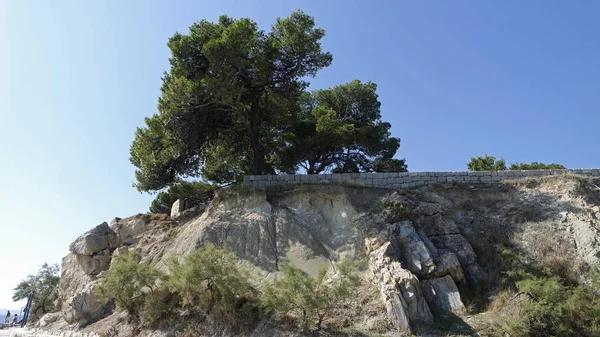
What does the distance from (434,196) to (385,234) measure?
3481 millimetres

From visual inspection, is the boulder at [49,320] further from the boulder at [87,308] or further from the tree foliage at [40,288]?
the tree foliage at [40,288]

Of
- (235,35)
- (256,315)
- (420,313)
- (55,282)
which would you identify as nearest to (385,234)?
(420,313)

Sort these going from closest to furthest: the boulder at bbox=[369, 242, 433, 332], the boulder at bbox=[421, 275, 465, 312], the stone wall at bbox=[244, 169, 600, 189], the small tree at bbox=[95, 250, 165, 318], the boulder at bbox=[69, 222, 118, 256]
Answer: the boulder at bbox=[369, 242, 433, 332] → the boulder at bbox=[421, 275, 465, 312] → the small tree at bbox=[95, 250, 165, 318] → the stone wall at bbox=[244, 169, 600, 189] → the boulder at bbox=[69, 222, 118, 256]

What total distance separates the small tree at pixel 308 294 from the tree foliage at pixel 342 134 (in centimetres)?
1025

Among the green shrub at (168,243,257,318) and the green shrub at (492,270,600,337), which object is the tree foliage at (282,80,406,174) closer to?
the green shrub at (168,243,257,318)

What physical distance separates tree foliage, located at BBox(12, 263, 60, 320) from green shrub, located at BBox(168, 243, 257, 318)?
754 inches

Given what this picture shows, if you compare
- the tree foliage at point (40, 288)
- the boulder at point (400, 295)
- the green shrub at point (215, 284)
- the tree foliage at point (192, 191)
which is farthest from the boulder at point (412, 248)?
the tree foliage at point (40, 288)

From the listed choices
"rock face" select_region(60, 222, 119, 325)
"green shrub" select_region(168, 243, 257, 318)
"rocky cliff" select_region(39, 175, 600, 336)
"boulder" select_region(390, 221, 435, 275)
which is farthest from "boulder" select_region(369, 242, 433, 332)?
"rock face" select_region(60, 222, 119, 325)

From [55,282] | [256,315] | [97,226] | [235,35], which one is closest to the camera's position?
[256,315]

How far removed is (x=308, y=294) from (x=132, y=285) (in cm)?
600

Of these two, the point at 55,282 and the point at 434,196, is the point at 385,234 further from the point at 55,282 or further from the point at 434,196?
the point at 55,282

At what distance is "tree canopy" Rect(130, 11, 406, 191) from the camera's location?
18047 mm

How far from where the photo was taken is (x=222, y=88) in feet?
57.2

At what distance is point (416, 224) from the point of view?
47.1ft
